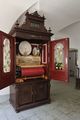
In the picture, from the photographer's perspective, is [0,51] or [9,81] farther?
[9,81]

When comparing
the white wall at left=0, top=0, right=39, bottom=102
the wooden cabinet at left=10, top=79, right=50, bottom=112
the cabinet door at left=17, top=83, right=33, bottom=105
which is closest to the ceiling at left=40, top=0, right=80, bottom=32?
the white wall at left=0, top=0, right=39, bottom=102

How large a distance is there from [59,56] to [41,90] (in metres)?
1.05

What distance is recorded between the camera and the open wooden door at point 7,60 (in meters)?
2.45

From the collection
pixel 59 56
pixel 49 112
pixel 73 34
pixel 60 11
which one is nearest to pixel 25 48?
pixel 59 56

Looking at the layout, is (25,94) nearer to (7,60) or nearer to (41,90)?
(41,90)

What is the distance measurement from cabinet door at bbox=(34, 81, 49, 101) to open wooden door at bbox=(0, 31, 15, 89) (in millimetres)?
711

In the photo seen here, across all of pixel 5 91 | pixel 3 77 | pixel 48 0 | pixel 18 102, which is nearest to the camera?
pixel 3 77

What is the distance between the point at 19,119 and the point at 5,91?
1679mm

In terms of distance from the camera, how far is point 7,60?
2682 millimetres

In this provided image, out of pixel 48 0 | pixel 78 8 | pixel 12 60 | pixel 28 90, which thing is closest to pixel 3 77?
pixel 12 60

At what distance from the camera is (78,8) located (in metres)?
4.07

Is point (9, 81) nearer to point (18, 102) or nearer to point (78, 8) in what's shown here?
point (18, 102)

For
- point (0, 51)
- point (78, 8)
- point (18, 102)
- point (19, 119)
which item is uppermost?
point (78, 8)

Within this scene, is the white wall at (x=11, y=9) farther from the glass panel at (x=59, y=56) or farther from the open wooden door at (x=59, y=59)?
the glass panel at (x=59, y=56)
